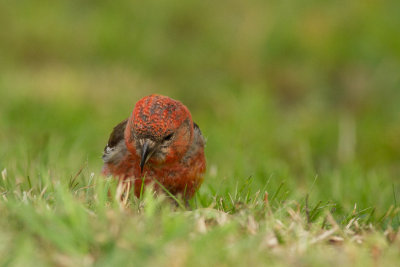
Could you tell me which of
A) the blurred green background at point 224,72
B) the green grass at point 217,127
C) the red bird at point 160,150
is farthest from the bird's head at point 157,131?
the blurred green background at point 224,72

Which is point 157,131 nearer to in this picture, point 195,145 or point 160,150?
point 160,150

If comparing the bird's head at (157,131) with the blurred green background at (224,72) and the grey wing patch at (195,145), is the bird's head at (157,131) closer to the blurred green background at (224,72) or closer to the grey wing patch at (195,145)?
the grey wing patch at (195,145)

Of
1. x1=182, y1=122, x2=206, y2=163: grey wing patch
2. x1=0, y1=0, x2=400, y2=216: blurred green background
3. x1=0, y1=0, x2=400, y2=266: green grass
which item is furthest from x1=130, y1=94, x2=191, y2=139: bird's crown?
x1=0, y1=0, x2=400, y2=216: blurred green background

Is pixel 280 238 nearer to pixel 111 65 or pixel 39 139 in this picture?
pixel 39 139

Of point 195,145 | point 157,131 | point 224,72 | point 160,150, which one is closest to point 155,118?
point 157,131

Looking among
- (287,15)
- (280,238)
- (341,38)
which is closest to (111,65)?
(287,15)

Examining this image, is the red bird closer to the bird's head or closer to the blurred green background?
the bird's head
